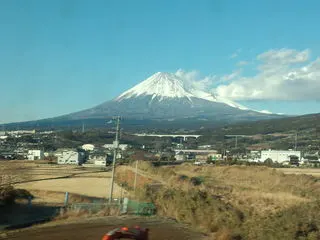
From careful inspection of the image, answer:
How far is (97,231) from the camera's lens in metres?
15.0

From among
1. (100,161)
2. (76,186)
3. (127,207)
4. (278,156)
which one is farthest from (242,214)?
(278,156)

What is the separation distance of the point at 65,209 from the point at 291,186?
75.3ft

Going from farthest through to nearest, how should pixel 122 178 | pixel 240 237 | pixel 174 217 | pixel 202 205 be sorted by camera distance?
pixel 122 178 < pixel 174 217 < pixel 202 205 < pixel 240 237

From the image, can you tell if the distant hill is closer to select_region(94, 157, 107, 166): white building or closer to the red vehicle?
select_region(94, 157, 107, 166): white building

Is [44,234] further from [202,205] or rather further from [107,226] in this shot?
[202,205]

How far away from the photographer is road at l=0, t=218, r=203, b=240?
14273 mm

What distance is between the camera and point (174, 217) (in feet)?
63.5

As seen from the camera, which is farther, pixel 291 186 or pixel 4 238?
pixel 291 186

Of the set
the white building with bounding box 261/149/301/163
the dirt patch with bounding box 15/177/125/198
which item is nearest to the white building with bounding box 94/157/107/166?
the white building with bounding box 261/149/301/163

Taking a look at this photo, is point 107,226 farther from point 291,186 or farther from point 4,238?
point 291,186

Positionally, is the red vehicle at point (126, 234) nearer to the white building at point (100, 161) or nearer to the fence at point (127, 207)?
the fence at point (127, 207)

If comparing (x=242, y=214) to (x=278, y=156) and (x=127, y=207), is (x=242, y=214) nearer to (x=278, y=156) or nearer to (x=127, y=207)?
(x=127, y=207)

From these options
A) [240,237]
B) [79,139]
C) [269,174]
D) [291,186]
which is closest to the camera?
[240,237]

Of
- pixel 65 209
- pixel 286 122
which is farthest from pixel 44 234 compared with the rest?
pixel 286 122
